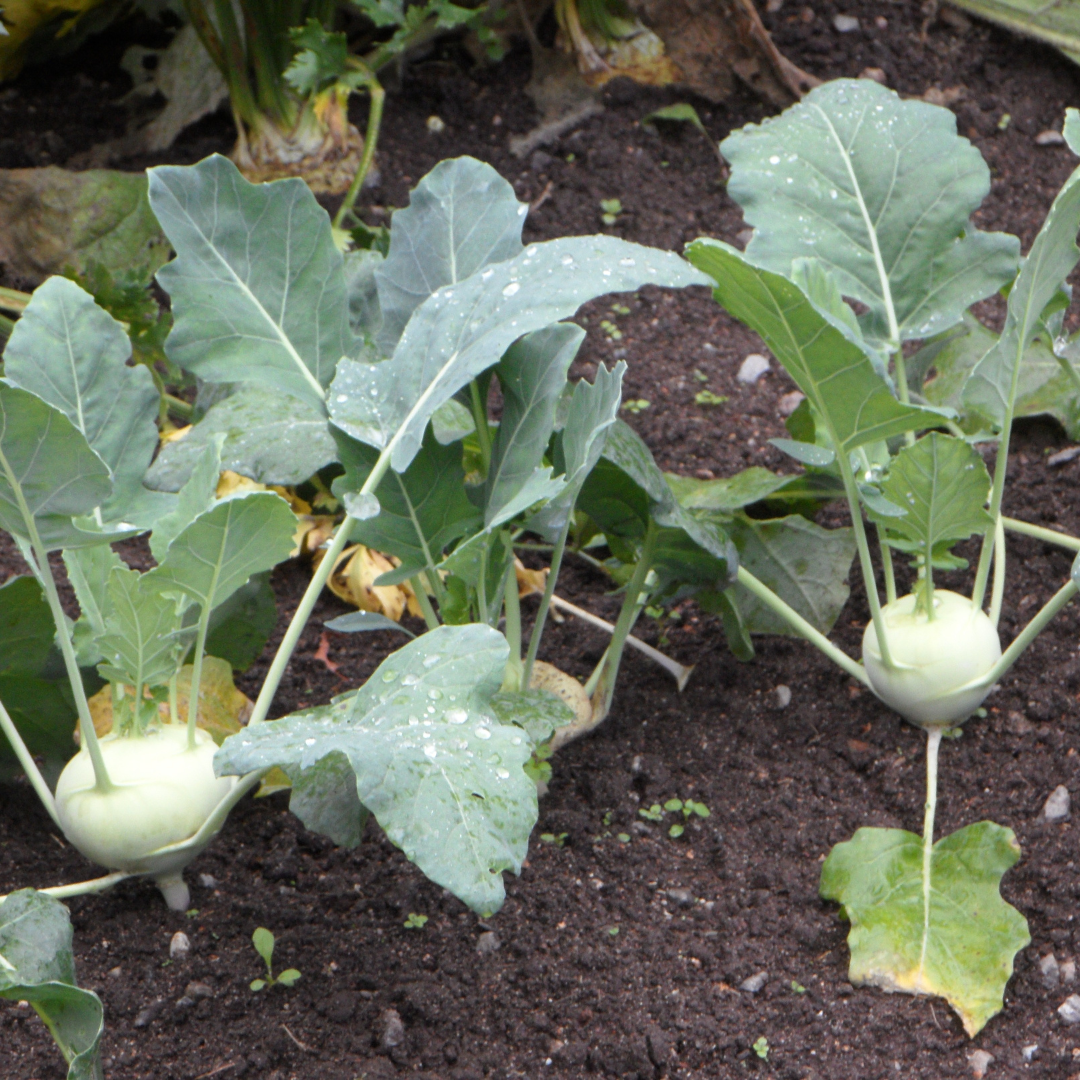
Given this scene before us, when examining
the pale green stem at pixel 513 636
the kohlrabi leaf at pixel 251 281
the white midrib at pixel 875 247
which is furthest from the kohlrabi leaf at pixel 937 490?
the kohlrabi leaf at pixel 251 281

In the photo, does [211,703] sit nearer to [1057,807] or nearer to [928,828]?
[928,828]

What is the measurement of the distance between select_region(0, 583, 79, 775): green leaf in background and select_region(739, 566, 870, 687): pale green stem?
81 centimetres

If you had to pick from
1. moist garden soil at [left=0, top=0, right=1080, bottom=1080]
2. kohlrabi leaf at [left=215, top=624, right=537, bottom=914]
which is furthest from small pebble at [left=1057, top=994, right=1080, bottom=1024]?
kohlrabi leaf at [left=215, top=624, right=537, bottom=914]

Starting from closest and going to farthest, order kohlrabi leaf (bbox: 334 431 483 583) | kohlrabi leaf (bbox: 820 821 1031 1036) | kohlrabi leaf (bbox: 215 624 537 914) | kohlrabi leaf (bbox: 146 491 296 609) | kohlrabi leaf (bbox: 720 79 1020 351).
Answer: kohlrabi leaf (bbox: 215 624 537 914)
kohlrabi leaf (bbox: 146 491 296 609)
kohlrabi leaf (bbox: 820 821 1031 1036)
kohlrabi leaf (bbox: 334 431 483 583)
kohlrabi leaf (bbox: 720 79 1020 351)

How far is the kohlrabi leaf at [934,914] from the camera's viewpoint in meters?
1.16

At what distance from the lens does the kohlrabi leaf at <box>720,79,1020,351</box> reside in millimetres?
1535

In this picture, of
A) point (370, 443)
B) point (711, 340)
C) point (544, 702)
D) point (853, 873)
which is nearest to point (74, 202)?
point (711, 340)

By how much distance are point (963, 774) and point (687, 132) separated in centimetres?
167

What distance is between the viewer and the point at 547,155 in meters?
2.53

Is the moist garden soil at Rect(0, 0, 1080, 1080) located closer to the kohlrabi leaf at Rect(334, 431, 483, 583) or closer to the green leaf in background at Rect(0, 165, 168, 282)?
the kohlrabi leaf at Rect(334, 431, 483, 583)

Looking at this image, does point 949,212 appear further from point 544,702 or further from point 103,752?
point 103,752

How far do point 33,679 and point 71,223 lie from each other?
1.26 metres

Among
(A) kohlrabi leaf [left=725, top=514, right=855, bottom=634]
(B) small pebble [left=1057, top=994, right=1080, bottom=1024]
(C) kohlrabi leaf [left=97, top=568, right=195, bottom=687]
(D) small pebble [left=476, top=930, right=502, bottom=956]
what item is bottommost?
(D) small pebble [left=476, top=930, right=502, bottom=956]

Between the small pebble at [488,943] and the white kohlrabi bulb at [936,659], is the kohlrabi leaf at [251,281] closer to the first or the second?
the small pebble at [488,943]
